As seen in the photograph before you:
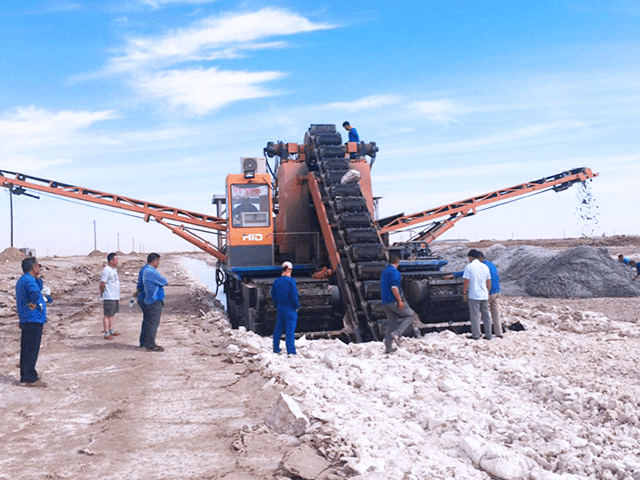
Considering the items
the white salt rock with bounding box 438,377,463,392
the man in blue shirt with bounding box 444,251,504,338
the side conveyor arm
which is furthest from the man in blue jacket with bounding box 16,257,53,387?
the side conveyor arm

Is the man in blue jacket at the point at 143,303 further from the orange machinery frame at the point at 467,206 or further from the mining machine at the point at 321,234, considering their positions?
the orange machinery frame at the point at 467,206

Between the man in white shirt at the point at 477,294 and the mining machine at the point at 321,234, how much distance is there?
3.40 ft

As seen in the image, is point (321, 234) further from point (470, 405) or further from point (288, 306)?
point (470, 405)

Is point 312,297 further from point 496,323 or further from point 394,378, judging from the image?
point 394,378

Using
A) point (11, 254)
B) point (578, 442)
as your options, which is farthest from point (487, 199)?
point (11, 254)

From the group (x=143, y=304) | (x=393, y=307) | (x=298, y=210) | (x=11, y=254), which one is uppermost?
(x=298, y=210)

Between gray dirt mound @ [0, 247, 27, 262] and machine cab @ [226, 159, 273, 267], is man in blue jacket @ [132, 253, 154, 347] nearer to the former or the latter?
machine cab @ [226, 159, 273, 267]

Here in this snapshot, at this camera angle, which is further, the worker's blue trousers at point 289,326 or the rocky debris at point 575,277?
the rocky debris at point 575,277

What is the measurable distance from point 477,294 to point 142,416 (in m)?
6.22

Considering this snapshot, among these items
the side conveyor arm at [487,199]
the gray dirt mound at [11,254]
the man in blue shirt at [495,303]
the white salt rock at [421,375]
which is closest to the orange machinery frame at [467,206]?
the side conveyor arm at [487,199]

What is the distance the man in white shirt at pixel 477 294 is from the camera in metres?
10.8

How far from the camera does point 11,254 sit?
59.1 metres

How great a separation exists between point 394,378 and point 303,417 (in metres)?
2.08

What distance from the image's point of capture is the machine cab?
14.6 m
